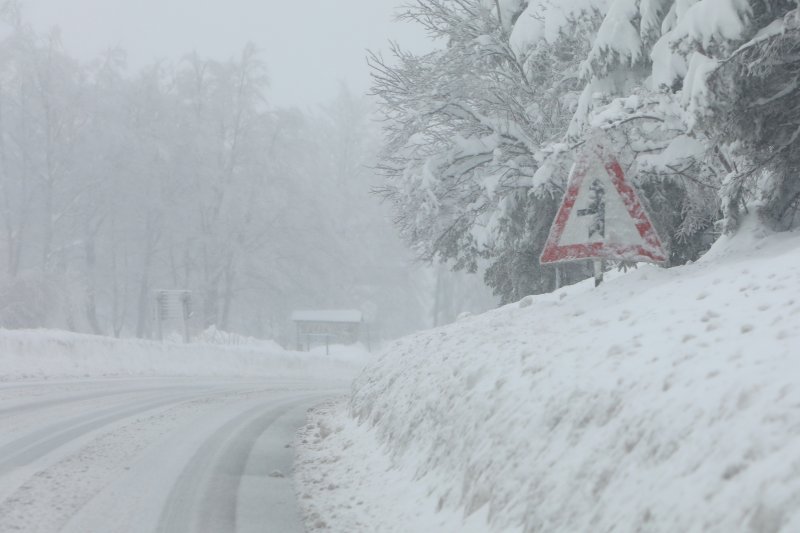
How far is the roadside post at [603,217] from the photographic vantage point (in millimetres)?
7582

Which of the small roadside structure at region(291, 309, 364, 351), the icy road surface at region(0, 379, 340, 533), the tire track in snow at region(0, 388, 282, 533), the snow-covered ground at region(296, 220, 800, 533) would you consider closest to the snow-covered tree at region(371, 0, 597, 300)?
the icy road surface at region(0, 379, 340, 533)

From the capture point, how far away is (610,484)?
405 centimetres

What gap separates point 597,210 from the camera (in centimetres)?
775

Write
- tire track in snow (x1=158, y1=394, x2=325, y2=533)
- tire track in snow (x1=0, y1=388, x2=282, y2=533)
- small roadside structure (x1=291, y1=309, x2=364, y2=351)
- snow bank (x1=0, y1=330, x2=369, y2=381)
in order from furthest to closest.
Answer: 1. small roadside structure (x1=291, y1=309, x2=364, y2=351)
2. snow bank (x1=0, y1=330, x2=369, y2=381)
3. tire track in snow (x1=158, y1=394, x2=325, y2=533)
4. tire track in snow (x1=0, y1=388, x2=282, y2=533)

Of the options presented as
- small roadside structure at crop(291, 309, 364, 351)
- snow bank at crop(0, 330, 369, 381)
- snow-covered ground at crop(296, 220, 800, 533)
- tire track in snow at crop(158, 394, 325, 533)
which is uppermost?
small roadside structure at crop(291, 309, 364, 351)

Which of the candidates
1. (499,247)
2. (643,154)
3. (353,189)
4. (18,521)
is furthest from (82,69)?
(18,521)

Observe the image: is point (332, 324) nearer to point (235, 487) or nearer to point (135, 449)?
point (135, 449)

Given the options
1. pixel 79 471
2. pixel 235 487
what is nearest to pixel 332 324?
pixel 79 471

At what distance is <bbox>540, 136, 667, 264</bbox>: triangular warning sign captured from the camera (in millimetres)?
7582

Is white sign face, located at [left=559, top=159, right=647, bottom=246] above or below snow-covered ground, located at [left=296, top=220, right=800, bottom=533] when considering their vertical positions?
above

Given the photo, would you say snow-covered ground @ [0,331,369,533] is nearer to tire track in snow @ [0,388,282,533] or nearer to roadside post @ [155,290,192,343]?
tire track in snow @ [0,388,282,533]

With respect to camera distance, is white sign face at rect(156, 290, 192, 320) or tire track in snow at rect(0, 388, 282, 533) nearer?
tire track in snow at rect(0, 388, 282, 533)

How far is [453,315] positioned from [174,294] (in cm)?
2772

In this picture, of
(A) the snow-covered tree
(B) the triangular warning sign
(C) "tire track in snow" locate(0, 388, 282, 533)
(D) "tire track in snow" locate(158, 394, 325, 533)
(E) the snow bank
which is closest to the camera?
(C) "tire track in snow" locate(0, 388, 282, 533)
